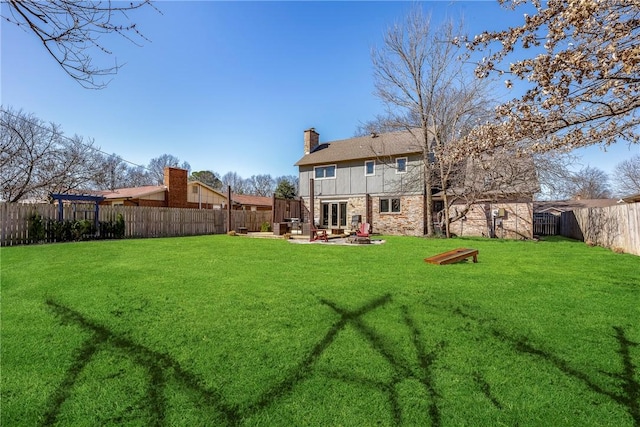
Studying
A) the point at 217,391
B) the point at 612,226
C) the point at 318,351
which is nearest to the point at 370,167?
the point at 612,226

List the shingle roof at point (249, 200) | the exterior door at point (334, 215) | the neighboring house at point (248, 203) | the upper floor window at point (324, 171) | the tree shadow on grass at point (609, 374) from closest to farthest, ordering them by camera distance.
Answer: the tree shadow on grass at point (609, 374), the exterior door at point (334, 215), the upper floor window at point (324, 171), the neighboring house at point (248, 203), the shingle roof at point (249, 200)

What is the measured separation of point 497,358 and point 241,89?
41.5ft

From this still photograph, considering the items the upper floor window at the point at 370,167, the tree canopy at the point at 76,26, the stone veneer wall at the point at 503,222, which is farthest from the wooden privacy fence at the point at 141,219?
the stone veneer wall at the point at 503,222

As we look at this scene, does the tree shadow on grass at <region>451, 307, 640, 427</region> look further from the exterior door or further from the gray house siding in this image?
the exterior door

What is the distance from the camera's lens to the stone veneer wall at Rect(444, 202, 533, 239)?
16.9 m

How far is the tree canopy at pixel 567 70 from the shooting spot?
11.8 feet

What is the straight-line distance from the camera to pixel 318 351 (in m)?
3.02

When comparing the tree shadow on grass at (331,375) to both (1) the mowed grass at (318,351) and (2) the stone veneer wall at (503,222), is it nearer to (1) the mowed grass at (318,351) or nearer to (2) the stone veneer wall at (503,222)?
(1) the mowed grass at (318,351)

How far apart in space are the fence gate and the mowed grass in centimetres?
1918

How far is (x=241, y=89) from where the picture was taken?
12609 mm

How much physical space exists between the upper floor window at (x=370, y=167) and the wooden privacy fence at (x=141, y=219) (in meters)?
8.43

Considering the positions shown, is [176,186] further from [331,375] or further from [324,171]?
[331,375]

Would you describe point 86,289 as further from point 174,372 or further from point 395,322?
point 395,322

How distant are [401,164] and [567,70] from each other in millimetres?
15254
